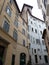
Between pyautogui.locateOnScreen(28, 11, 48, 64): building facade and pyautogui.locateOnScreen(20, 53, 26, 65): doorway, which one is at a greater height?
pyautogui.locateOnScreen(28, 11, 48, 64): building facade

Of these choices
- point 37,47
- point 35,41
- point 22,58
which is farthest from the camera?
point 35,41

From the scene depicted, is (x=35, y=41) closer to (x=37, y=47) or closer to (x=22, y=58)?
(x=37, y=47)

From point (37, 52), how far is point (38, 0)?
53.3 ft

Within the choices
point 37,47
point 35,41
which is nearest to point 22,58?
point 37,47

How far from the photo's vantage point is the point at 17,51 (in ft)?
57.8

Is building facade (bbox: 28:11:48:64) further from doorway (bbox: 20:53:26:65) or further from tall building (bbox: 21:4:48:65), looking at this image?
doorway (bbox: 20:53:26:65)

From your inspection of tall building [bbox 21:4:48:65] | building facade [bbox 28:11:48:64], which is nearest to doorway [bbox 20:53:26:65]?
tall building [bbox 21:4:48:65]

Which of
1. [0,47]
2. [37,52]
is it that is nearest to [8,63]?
[0,47]

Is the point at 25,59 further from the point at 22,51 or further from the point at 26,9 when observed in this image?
the point at 26,9

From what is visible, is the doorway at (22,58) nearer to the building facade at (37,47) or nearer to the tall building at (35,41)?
the tall building at (35,41)

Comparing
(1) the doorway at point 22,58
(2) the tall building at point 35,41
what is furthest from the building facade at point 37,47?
(1) the doorway at point 22,58

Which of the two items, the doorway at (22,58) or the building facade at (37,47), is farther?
the building facade at (37,47)

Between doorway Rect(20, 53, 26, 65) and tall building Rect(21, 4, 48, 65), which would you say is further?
tall building Rect(21, 4, 48, 65)

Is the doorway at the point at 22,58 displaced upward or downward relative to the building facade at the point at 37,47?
downward
